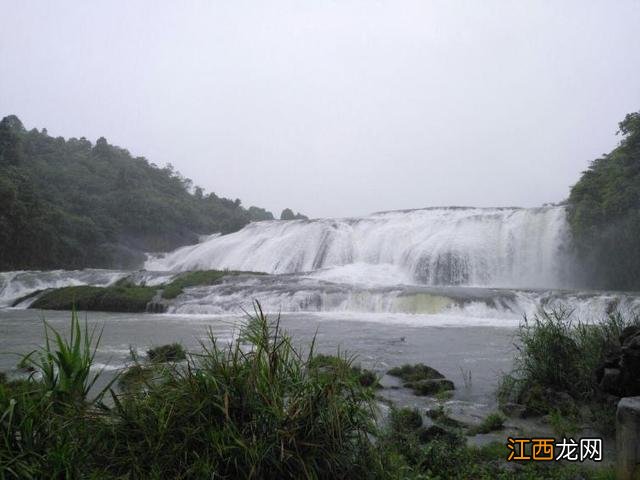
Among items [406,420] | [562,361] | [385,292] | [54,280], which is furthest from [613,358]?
[54,280]

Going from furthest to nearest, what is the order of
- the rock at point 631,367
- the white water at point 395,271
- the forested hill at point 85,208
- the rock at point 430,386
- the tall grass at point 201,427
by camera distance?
1. the forested hill at point 85,208
2. the white water at point 395,271
3. the rock at point 430,386
4. the rock at point 631,367
5. the tall grass at point 201,427

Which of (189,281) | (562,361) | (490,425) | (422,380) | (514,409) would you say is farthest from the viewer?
(189,281)

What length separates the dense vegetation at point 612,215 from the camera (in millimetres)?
21156

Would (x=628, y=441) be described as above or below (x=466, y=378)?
above

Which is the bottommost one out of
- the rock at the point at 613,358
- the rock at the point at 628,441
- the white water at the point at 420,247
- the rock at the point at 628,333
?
the rock at the point at 628,441

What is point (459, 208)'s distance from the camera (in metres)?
33.2

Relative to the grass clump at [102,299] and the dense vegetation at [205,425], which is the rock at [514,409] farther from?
the grass clump at [102,299]

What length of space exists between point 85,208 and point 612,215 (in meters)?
43.4

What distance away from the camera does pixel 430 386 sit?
698 centimetres

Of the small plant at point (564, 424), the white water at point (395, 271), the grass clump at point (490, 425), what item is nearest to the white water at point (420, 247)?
the white water at point (395, 271)

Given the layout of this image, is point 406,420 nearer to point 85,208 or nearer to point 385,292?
point 385,292

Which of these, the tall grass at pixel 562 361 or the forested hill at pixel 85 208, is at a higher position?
the forested hill at pixel 85 208

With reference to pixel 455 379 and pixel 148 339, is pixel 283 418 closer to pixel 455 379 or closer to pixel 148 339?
pixel 455 379

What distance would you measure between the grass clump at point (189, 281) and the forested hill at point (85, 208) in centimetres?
1607
